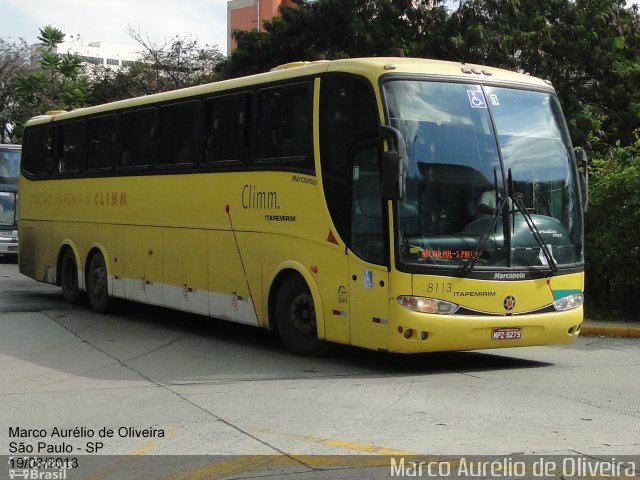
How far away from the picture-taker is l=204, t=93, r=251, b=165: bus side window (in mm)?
13422

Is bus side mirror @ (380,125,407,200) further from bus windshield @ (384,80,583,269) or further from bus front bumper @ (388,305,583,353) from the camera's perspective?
bus front bumper @ (388,305,583,353)

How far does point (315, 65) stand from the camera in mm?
12078

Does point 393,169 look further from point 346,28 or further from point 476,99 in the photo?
point 346,28

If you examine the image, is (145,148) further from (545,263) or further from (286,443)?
(286,443)

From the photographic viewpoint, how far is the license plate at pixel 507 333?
1098cm

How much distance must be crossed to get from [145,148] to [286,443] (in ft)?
30.3

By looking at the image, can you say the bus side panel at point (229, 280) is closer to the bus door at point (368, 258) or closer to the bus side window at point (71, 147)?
the bus door at point (368, 258)

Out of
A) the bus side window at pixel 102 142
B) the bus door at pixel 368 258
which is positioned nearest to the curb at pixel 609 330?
the bus door at pixel 368 258

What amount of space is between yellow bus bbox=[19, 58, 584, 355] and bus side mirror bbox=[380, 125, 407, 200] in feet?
0.07

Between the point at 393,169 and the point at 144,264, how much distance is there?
22.0ft

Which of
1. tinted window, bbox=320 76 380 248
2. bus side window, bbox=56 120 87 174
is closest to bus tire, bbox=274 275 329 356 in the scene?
tinted window, bbox=320 76 380 248

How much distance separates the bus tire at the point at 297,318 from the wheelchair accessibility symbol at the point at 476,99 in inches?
113

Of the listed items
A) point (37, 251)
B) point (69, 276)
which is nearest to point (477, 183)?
point (69, 276)

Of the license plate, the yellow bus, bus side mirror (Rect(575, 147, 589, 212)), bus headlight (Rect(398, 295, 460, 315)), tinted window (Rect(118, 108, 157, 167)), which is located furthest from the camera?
tinted window (Rect(118, 108, 157, 167))
